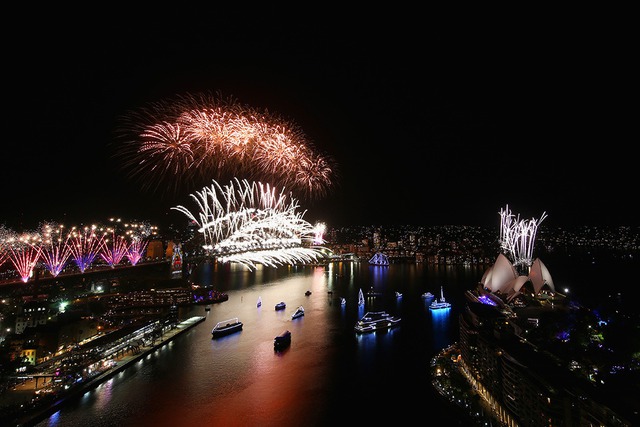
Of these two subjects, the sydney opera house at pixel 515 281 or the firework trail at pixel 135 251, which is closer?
the sydney opera house at pixel 515 281

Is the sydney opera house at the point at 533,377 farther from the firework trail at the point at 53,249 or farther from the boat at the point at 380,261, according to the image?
the boat at the point at 380,261

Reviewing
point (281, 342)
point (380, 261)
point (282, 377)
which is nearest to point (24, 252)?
point (281, 342)

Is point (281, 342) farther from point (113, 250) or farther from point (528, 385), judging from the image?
point (113, 250)

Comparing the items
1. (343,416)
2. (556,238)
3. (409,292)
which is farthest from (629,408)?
(556,238)

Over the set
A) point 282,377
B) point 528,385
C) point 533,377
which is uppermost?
point 533,377

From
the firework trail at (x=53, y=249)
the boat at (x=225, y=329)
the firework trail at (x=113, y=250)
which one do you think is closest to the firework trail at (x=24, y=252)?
the firework trail at (x=53, y=249)

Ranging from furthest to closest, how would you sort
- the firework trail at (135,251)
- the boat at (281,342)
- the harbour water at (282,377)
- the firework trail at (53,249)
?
the firework trail at (135,251) → the firework trail at (53,249) → the boat at (281,342) → the harbour water at (282,377)
